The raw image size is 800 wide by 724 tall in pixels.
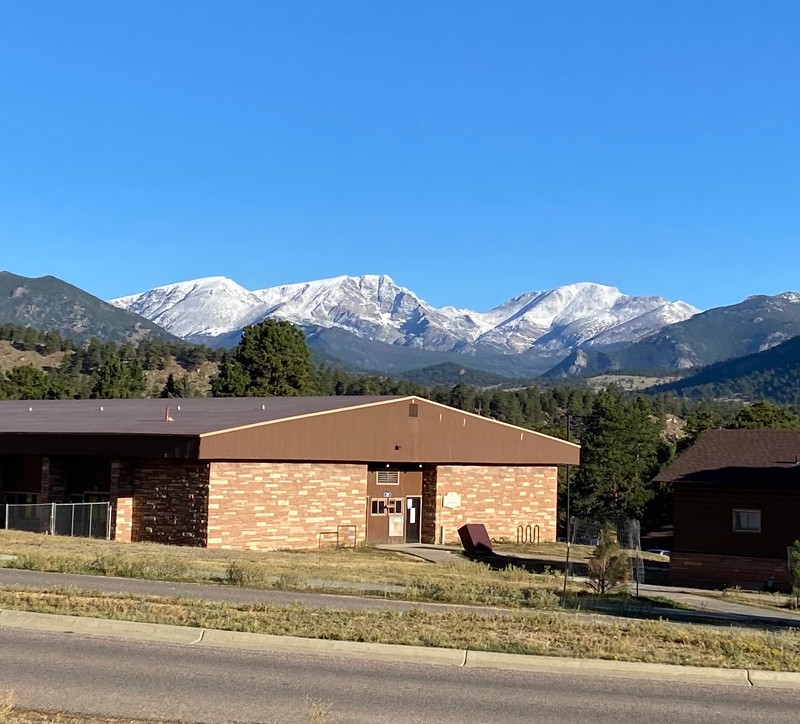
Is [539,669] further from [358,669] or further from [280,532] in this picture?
[280,532]

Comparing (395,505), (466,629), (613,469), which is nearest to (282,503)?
(395,505)

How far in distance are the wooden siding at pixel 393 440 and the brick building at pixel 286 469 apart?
2.0 inches

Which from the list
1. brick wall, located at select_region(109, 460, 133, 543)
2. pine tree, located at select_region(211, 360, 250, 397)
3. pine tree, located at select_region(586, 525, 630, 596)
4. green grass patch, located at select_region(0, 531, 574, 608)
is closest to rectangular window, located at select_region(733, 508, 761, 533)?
green grass patch, located at select_region(0, 531, 574, 608)

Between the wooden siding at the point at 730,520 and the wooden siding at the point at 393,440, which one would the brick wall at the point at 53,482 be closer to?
the wooden siding at the point at 393,440

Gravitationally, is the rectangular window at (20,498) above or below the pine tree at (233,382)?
below

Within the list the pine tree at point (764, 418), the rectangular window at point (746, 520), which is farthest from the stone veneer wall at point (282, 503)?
the pine tree at point (764, 418)

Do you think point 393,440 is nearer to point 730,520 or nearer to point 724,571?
point 730,520

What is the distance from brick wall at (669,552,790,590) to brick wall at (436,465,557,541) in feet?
36.6

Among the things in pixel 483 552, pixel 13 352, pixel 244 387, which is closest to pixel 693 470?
pixel 483 552

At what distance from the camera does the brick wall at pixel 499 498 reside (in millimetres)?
45719

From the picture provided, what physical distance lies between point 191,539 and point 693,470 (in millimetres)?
17189

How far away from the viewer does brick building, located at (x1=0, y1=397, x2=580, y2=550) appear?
3691cm

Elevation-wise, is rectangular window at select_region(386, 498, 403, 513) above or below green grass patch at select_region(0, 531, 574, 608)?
above

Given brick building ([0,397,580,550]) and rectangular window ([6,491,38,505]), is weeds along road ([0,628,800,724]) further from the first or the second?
rectangular window ([6,491,38,505])
